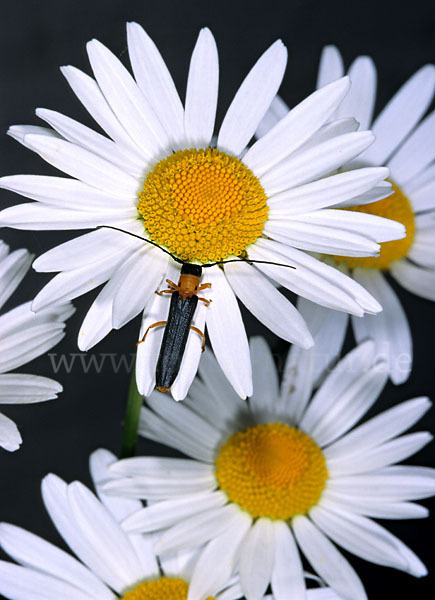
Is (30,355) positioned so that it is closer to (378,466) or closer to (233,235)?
(233,235)

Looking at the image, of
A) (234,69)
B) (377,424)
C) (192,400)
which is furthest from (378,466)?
(234,69)

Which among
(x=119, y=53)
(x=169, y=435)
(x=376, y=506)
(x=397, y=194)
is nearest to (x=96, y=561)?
(x=169, y=435)

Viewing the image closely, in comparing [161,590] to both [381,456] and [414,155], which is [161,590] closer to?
[381,456]

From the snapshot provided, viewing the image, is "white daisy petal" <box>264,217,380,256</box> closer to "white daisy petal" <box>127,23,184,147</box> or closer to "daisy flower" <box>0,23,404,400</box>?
"daisy flower" <box>0,23,404,400</box>

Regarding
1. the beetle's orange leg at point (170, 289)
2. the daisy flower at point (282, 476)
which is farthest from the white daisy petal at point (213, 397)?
the beetle's orange leg at point (170, 289)

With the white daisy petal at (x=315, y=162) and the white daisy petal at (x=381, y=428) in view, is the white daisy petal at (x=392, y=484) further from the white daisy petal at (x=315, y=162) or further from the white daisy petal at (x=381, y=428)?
the white daisy petal at (x=315, y=162)

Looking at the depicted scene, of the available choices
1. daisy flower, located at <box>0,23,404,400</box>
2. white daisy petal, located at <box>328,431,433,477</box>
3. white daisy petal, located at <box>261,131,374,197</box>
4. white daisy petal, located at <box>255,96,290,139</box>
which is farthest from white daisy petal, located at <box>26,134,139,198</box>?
white daisy petal, located at <box>328,431,433,477</box>
